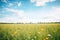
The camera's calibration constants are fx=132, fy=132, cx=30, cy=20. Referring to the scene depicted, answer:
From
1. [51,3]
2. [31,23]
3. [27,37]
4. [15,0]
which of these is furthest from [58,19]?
[15,0]

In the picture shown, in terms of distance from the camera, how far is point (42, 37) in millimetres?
1956

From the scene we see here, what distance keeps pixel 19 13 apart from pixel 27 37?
1.28ft

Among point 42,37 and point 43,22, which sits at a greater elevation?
point 43,22

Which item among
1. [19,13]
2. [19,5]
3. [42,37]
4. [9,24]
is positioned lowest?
[42,37]

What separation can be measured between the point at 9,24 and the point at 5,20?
0.29ft

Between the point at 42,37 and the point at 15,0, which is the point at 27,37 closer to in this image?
the point at 42,37

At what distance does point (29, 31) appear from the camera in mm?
2016

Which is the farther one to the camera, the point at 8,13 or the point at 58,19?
the point at 8,13

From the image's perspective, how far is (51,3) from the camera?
6.45 ft

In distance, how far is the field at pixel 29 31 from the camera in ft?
6.40

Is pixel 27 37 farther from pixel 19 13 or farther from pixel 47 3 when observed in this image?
pixel 47 3

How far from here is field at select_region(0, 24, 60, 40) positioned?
1950 millimetres

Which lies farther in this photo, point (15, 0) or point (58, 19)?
point (15, 0)

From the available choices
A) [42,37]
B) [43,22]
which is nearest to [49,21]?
[43,22]
